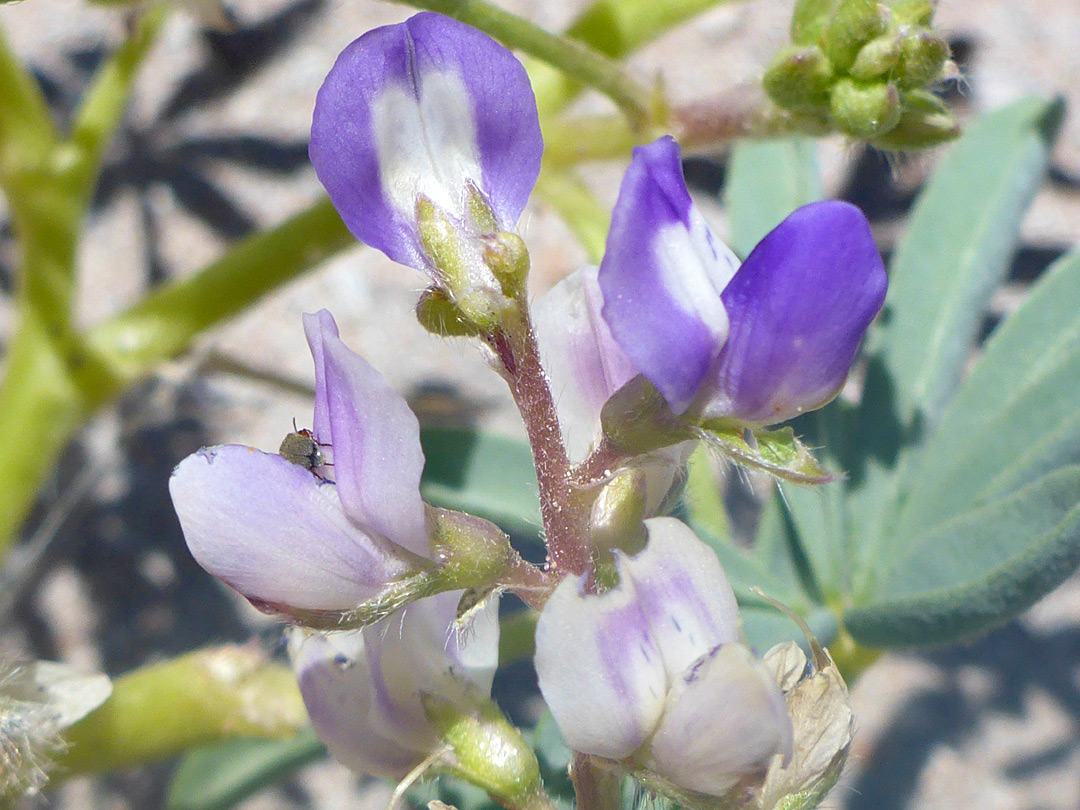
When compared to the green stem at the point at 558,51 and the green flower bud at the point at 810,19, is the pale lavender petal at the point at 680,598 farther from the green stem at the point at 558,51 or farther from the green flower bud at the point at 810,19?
the green flower bud at the point at 810,19

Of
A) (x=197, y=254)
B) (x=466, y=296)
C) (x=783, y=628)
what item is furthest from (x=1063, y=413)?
(x=197, y=254)

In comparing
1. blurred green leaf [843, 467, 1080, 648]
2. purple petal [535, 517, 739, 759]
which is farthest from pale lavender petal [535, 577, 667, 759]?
blurred green leaf [843, 467, 1080, 648]

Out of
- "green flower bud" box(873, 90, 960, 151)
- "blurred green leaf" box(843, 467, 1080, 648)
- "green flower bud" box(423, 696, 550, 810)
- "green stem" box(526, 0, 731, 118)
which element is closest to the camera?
"green flower bud" box(423, 696, 550, 810)

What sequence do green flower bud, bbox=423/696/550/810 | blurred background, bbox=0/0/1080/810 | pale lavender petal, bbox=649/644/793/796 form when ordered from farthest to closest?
blurred background, bbox=0/0/1080/810 < green flower bud, bbox=423/696/550/810 < pale lavender petal, bbox=649/644/793/796

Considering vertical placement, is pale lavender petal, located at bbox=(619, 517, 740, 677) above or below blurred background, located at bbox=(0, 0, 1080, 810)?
above

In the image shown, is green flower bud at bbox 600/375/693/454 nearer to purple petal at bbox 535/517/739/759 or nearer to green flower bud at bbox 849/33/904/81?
purple petal at bbox 535/517/739/759

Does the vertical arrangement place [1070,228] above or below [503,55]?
below

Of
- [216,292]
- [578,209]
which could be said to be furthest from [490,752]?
[216,292]

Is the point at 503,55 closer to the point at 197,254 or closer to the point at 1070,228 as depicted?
the point at 197,254
